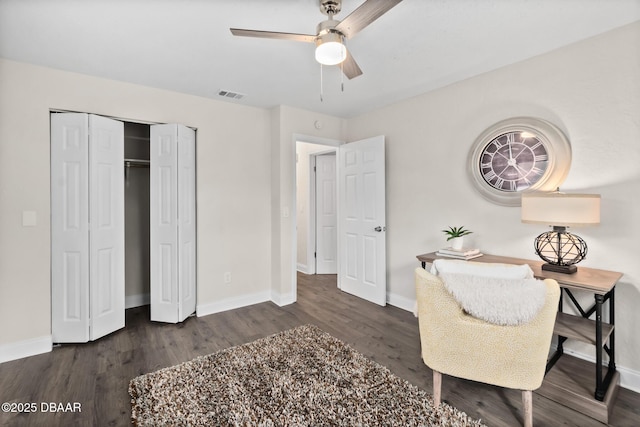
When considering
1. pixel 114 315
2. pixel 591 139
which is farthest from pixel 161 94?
pixel 591 139

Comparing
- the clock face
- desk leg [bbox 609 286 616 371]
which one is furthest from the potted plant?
desk leg [bbox 609 286 616 371]

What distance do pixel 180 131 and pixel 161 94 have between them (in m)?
0.43

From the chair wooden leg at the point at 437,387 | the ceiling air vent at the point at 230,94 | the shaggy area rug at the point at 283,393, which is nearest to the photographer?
the shaggy area rug at the point at 283,393

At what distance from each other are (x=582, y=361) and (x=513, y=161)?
161 cm

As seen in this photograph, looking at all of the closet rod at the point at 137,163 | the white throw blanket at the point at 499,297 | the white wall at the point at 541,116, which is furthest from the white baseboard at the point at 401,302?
the closet rod at the point at 137,163

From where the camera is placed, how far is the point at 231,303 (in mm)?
3580

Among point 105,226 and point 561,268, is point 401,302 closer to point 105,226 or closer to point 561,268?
point 561,268

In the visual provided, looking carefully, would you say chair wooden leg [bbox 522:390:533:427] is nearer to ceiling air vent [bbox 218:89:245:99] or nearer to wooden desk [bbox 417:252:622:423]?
wooden desk [bbox 417:252:622:423]

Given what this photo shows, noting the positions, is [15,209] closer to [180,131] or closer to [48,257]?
[48,257]

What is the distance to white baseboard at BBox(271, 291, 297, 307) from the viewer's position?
369 centimetres

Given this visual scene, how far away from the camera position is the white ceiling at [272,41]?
1.82m

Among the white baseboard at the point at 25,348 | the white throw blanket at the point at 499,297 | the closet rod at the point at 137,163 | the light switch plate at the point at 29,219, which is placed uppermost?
the closet rod at the point at 137,163

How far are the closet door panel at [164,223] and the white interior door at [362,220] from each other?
208 centimetres

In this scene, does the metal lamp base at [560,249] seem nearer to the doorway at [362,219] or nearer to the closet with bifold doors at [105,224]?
the doorway at [362,219]
